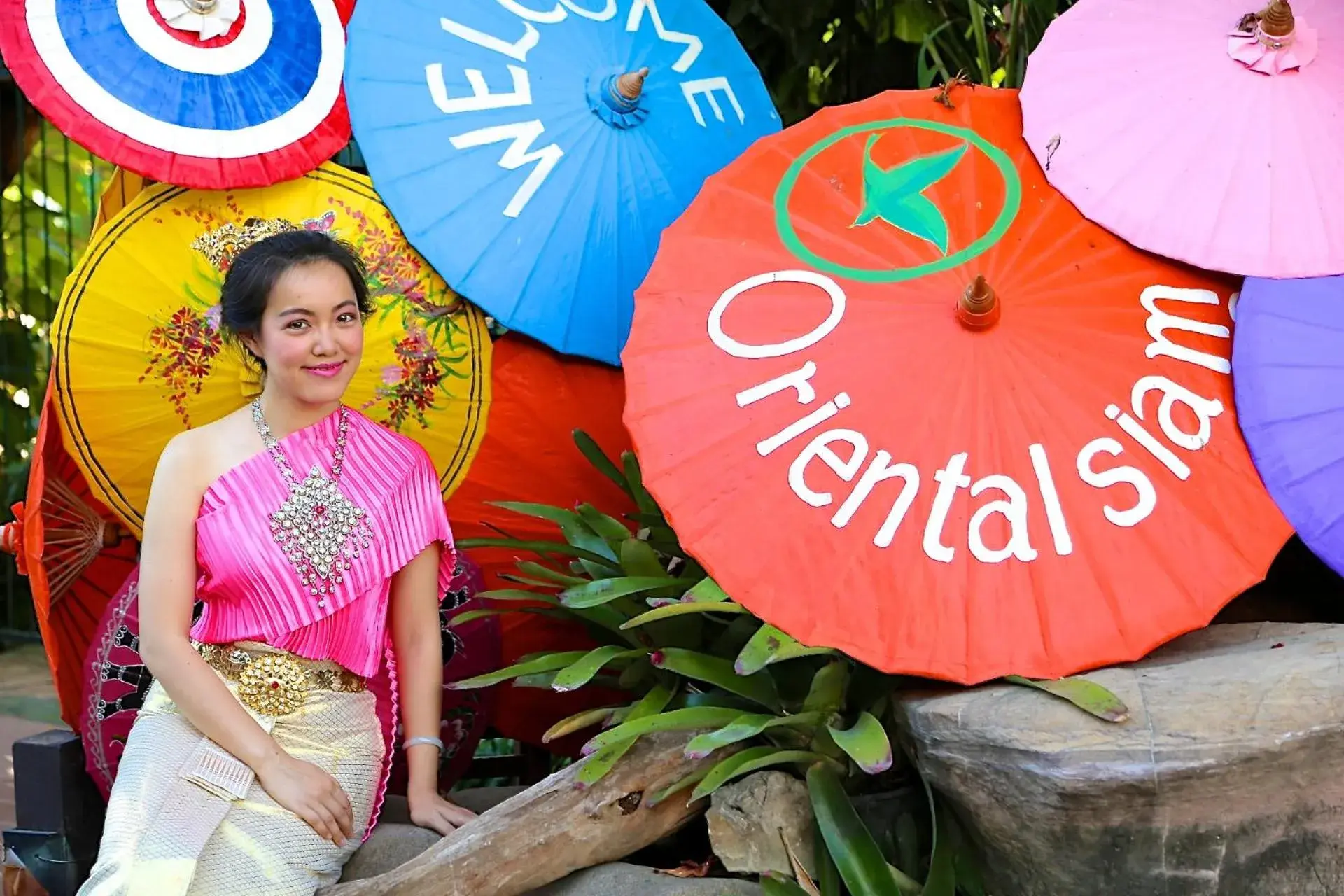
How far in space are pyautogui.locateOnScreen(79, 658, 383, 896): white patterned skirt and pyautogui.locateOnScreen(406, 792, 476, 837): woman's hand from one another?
0.36 feet

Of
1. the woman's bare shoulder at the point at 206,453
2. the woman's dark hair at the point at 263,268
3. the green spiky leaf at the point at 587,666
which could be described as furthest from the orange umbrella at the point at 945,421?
the woman's bare shoulder at the point at 206,453

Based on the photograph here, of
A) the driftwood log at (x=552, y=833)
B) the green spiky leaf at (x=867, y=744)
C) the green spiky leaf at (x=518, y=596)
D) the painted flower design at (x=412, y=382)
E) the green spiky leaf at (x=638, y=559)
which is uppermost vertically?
the painted flower design at (x=412, y=382)

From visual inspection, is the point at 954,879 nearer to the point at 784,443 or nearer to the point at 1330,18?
the point at 784,443

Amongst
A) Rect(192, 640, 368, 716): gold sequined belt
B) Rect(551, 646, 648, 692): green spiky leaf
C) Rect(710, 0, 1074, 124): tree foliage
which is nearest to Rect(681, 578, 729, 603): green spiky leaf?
Rect(551, 646, 648, 692): green spiky leaf

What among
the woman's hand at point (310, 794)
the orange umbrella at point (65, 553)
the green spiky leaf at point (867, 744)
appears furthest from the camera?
the orange umbrella at point (65, 553)

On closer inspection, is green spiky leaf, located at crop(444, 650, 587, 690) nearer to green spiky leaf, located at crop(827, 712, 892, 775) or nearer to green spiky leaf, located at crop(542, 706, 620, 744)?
green spiky leaf, located at crop(542, 706, 620, 744)

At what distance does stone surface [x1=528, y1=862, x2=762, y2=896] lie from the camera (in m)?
2.18

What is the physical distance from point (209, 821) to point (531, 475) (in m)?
1.04

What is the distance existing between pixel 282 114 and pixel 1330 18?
2.10 metres

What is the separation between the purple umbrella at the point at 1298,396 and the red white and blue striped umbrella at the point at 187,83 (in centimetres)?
184

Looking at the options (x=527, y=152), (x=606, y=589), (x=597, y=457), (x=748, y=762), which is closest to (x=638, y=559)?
(x=606, y=589)

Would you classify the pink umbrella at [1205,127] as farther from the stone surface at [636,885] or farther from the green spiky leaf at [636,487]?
the stone surface at [636,885]

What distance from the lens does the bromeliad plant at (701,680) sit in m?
2.14

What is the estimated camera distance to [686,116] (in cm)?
311
